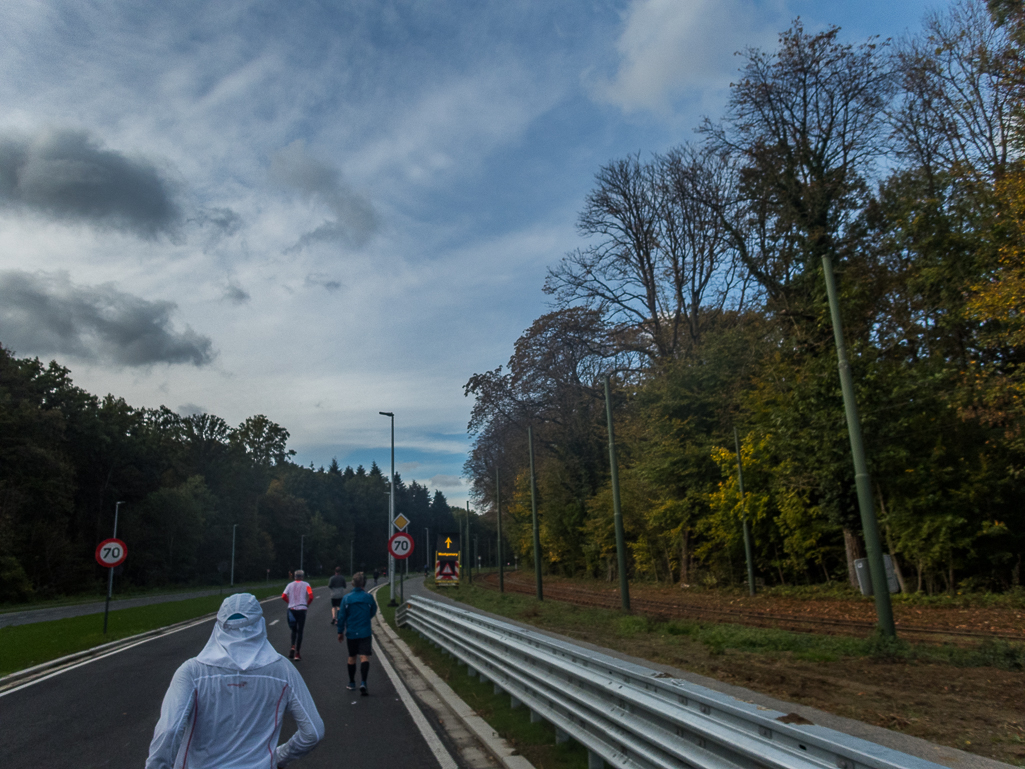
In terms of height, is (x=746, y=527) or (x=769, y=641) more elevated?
(x=746, y=527)

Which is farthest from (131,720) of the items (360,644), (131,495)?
(131,495)

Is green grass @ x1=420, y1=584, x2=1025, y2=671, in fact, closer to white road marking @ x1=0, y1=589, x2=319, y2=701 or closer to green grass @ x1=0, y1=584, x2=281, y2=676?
white road marking @ x1=0, y1=589, x2=319, y2=701

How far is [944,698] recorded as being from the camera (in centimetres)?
749

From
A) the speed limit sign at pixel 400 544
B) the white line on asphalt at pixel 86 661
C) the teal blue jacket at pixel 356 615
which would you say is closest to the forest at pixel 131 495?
the white line on asphalt at pixel 86 661

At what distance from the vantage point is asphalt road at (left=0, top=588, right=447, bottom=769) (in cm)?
670

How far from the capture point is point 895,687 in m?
8.31

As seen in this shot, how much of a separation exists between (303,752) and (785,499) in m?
23.8

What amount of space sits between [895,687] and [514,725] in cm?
460

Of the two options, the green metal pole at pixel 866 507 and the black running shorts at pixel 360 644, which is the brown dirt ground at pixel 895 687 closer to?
the green metal pole at pixel 866 507

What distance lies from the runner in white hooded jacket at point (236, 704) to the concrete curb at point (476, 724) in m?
3.39

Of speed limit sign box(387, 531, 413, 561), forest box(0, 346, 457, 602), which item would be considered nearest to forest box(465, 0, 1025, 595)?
speed limit sign box(387, 531, 413, 561)

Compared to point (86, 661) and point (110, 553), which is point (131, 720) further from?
point (110, 553)

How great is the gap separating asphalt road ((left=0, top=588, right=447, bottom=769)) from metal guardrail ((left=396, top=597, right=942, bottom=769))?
A: 3.94 feet

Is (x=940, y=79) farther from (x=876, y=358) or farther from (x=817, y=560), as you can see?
(x=817, y=560)
